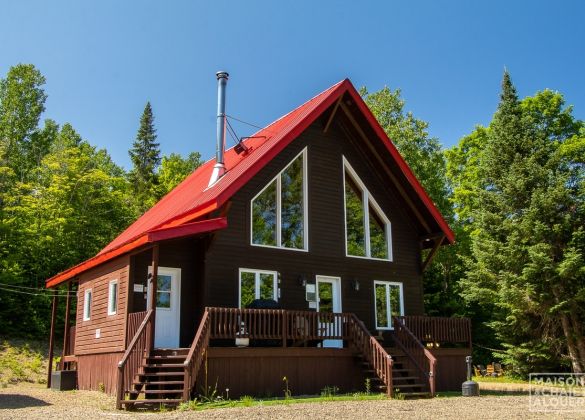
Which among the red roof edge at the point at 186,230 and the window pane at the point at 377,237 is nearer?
the red roof edge at the point at 186,230

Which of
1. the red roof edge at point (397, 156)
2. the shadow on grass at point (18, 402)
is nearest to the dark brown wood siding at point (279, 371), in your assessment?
the shadow on grass at point (18, 402)

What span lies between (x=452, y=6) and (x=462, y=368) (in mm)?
10805

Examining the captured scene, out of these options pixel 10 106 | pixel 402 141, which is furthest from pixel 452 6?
pixel 10 106

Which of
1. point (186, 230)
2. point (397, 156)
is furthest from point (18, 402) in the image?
point (397, 156)

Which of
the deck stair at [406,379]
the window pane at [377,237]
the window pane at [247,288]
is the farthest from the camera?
the window pane at [377,237]

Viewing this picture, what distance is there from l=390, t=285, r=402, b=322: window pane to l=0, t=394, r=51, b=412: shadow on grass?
34.7ft

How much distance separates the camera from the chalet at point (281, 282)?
1395cm

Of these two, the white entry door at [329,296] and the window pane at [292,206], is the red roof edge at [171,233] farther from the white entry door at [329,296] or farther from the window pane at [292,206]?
the white entry door at [329,296]

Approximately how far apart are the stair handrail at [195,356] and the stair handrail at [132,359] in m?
1.28

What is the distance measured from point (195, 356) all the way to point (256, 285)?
4065mm

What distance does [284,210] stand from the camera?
1778 cm

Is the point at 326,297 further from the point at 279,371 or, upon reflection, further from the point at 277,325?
the point at 279,371

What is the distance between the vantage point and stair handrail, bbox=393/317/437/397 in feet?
49.5

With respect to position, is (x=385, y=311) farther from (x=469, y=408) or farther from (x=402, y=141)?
(x=402, y=141)
